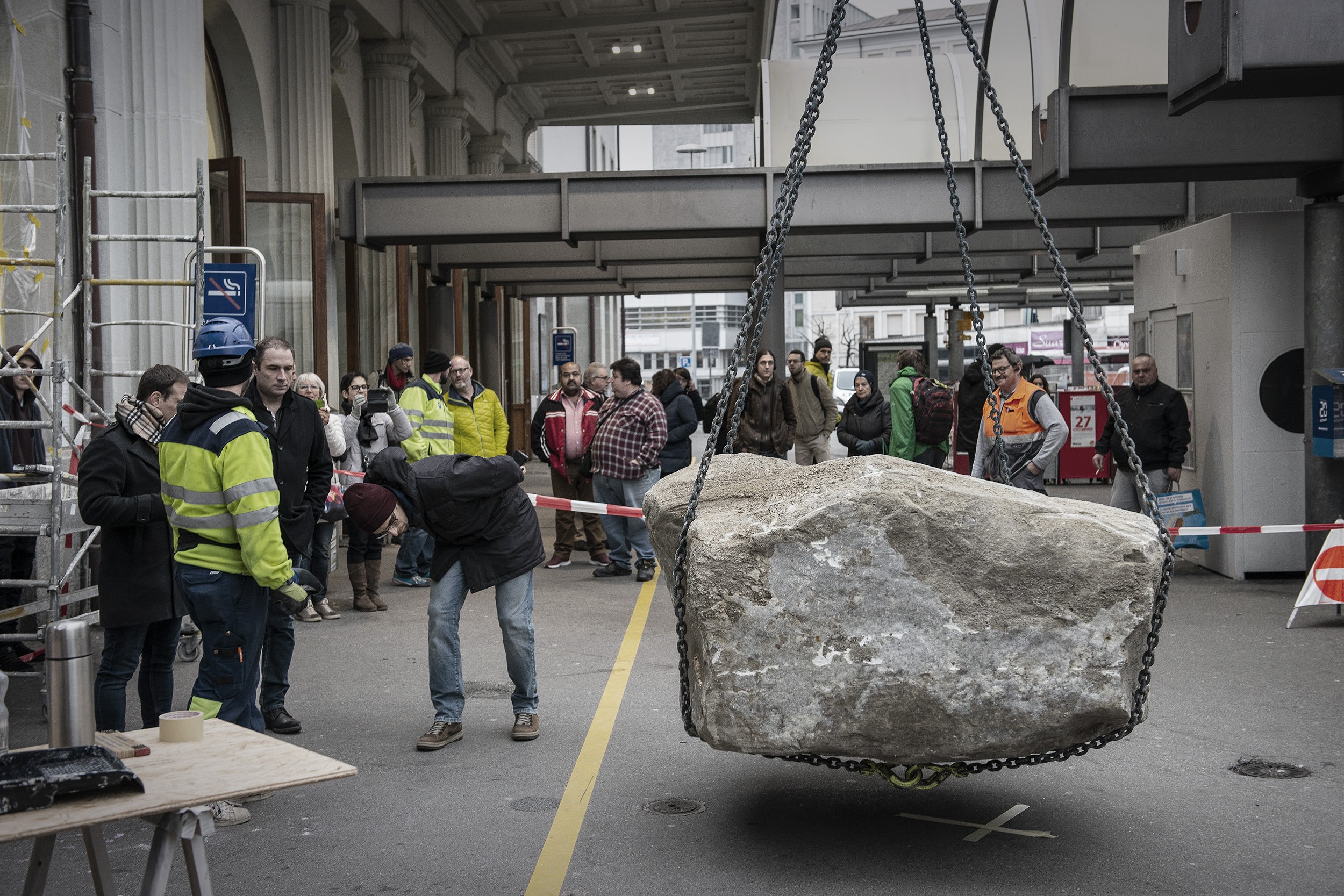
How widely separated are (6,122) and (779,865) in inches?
327

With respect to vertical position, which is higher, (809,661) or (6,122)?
(6,122)

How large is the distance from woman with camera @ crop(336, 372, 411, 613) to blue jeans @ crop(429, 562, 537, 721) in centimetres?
351

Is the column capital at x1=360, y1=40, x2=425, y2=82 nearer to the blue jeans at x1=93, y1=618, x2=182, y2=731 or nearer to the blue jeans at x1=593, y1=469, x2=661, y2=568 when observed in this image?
the blue jeans at x1=593, y1=469, x2=661, y2=568

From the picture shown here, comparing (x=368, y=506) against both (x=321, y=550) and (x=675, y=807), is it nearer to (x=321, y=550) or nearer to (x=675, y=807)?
(x=675, y=807)

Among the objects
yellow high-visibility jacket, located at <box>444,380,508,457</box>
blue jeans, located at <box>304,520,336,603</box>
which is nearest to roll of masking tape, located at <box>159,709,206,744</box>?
blue jeans, located at <box>304,520,336,603</box>

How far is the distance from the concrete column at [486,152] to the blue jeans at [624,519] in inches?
618

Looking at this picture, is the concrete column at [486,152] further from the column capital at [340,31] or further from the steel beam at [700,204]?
the steel beam at [700,204]

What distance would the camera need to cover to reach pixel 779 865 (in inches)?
175

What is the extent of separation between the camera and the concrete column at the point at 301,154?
14.2 metres

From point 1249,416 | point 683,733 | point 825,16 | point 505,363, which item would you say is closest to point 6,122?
point 683,733

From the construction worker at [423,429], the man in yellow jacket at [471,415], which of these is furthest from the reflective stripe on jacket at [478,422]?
the construction worker at [423,429]

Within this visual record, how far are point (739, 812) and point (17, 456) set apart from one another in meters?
6.46

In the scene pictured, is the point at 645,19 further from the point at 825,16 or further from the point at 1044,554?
the point at 825,16

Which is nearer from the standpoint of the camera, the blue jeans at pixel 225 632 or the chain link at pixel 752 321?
the chain link at pixel 752 321
